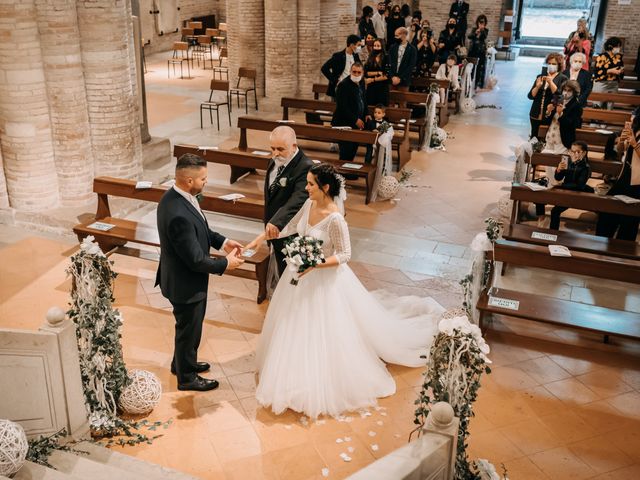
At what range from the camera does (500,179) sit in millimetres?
11609

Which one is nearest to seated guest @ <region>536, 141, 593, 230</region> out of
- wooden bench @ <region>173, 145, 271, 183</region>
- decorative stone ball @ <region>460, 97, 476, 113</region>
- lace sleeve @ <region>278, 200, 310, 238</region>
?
wooden bench @ <region>173, 145, 271, 183</region>

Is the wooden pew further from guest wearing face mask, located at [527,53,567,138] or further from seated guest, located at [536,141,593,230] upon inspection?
guest wearing face mask, located at [527,53,567,138]

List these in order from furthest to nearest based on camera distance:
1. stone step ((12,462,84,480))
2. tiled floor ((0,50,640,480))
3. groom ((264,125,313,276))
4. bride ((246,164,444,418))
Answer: groom ((264,125,313,276)) → bride ((246,164,444,418)) → tiled floor ((0,50,640,480)) → stone step ((12,462,84,480))

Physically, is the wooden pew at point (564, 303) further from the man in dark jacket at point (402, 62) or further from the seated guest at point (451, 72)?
the seated guest at point (451, 72)

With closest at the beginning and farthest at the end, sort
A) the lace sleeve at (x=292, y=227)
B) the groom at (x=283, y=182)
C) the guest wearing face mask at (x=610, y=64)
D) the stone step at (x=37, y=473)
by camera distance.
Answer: the stone step at (x=37, y=473) → the lace sleeve at (x=292, y=227) → the groom at (x=283, y=182) → the guest wearing face mask at (x=610, y=64)

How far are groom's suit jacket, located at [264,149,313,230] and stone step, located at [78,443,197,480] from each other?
7.68 ft

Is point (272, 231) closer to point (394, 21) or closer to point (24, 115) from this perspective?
point (24, 115)

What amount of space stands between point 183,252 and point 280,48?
423 inches

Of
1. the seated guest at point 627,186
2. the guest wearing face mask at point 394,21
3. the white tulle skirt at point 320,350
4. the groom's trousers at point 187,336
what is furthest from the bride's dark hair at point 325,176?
the guest wearing face mask at point 394,21

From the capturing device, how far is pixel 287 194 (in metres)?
6.56

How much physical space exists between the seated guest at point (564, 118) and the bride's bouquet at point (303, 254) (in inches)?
223

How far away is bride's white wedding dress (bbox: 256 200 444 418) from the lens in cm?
548

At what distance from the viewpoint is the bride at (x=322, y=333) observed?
18.0ft

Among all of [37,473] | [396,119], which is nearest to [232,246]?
[37,473]
